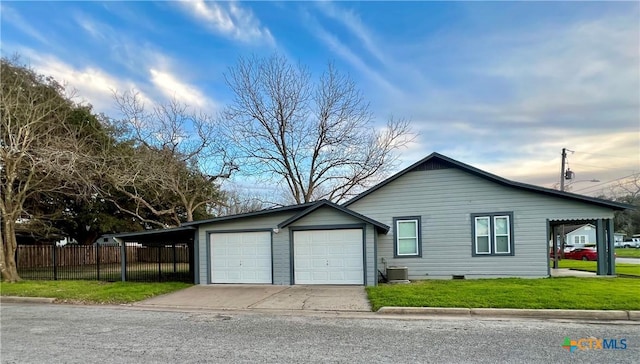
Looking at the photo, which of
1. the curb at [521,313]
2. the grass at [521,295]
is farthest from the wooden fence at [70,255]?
the curb at [521,313]

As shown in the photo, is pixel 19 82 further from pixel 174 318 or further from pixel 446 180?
pixel 446 180

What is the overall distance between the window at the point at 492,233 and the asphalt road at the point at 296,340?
717 cm

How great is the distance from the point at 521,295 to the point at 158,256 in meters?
15.2

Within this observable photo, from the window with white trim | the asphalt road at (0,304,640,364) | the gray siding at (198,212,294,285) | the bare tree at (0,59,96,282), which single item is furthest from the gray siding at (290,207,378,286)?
the window with white trim

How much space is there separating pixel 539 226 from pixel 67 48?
18.2 metres

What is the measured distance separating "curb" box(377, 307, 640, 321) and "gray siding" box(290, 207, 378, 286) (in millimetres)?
4332

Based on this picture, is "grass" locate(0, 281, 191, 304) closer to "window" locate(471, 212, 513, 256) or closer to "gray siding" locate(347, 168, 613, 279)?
"gray siding" locate(347, 168, 613, 279)

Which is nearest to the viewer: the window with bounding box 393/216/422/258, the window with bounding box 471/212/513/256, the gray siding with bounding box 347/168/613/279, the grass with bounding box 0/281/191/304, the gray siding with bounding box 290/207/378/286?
the grass with bounding box 0/281/191/304

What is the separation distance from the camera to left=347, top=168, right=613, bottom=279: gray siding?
1459cm

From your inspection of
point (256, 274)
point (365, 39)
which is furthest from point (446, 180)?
point (256, 274)

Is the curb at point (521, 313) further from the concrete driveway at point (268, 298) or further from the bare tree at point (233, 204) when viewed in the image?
the bare tree at point (233, 204)

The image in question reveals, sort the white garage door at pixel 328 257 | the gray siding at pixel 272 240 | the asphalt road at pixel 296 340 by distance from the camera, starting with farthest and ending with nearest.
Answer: the gray siding at pixel 272 240 < the white garage door at pixel 328 257 < the asphalt road at pixel 296 340

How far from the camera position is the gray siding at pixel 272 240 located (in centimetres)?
1475

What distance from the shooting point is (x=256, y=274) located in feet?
49.4
